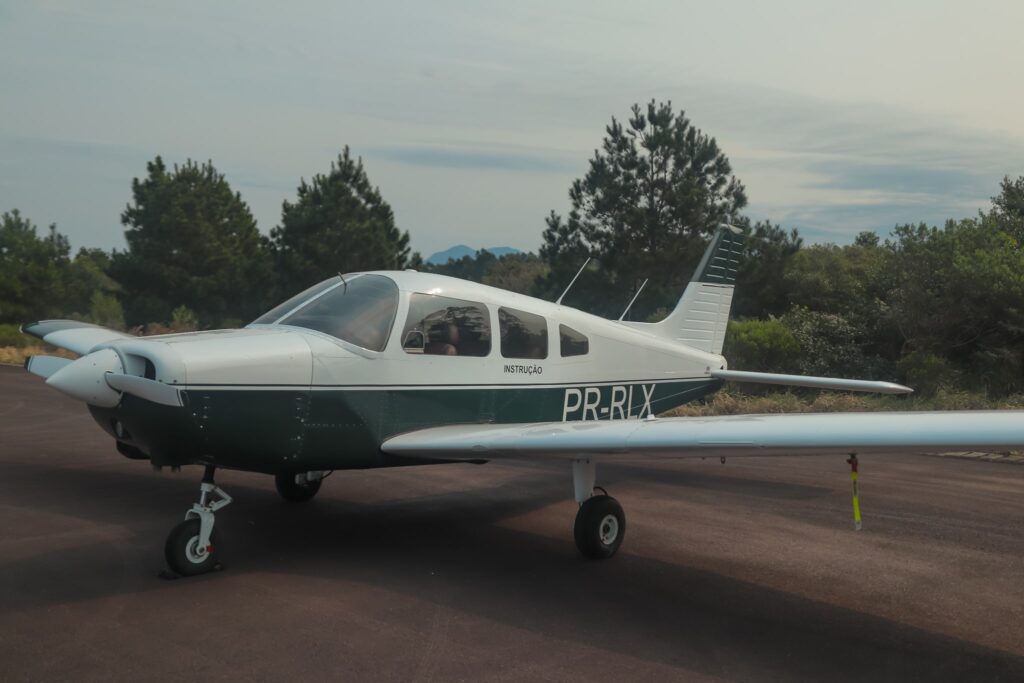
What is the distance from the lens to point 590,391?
842 cm

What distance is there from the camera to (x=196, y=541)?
580 cm

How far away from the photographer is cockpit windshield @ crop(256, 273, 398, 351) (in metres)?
6.52

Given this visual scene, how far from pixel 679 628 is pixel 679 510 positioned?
330cm

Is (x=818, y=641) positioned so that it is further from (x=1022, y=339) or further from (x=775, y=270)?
(x=775, y=270)

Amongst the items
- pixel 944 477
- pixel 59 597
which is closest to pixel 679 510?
pixel 944 477

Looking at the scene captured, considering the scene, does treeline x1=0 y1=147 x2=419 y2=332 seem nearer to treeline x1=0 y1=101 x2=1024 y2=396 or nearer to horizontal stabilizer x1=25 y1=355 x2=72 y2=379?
treeline x1=0 y1=101 x2=1024 y2=396

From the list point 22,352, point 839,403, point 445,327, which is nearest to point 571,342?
point 445,327

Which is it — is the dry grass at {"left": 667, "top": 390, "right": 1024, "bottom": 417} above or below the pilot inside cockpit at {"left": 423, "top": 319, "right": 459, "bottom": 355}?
below

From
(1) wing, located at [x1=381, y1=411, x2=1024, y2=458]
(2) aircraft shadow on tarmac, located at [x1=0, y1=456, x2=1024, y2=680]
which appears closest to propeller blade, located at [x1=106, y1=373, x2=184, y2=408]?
(2) aircraft shadow on tarmac, located at [x1=0, y1=456, x2=1024, y2=680]

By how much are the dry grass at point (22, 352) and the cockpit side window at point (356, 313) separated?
75.5ft

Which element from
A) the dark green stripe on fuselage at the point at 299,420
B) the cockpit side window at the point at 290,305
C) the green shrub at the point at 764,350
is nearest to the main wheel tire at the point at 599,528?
the dark green stripe on fuselage at the point at 299,420

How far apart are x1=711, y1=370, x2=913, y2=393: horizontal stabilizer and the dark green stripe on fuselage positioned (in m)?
3.34

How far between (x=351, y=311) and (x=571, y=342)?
2.41m

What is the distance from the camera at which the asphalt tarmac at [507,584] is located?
4461 millimetres
